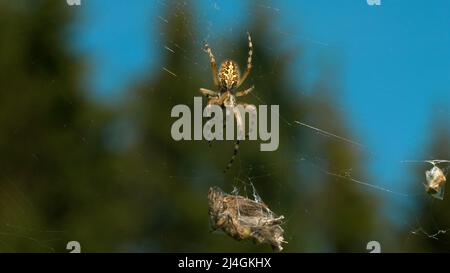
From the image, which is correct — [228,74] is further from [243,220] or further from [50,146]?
[50,146]

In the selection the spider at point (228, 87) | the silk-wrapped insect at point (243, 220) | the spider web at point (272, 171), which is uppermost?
the spider web at point (272, 171)

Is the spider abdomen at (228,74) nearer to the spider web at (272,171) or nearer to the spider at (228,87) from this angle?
the spider at (228,87)

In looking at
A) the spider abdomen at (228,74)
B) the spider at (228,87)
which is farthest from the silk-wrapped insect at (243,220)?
the spider abdomen at (228,74)

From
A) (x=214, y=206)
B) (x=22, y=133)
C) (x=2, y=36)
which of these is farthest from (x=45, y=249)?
(x=214, y=206)

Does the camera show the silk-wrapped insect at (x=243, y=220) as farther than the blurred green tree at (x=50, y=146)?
No

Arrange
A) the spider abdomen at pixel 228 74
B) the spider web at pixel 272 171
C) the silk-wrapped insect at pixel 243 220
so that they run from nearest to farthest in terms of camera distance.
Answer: the silk-wrapped insect at pixel 243 220, the spider abdomen at pixel 228 74, the spider web at pixel 272 171

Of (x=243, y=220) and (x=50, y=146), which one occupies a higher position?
(x=50, y=146)

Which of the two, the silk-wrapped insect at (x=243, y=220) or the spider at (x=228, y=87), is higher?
the spider at (x=228, y=87)

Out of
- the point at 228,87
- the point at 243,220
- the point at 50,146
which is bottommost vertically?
the point at 243,220

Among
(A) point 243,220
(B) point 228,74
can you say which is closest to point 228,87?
(B) point 228,74
